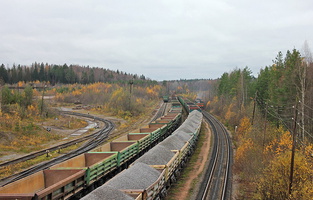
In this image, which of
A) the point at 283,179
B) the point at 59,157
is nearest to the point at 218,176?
the point at 283,179

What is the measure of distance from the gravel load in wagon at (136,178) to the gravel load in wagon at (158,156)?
1537 millimetres

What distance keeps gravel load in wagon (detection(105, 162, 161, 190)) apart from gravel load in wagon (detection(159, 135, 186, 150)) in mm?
5747

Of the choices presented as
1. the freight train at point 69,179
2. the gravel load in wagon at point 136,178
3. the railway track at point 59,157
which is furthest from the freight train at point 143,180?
the railway track at point 59,157

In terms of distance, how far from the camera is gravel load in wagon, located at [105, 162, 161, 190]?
1132 cm

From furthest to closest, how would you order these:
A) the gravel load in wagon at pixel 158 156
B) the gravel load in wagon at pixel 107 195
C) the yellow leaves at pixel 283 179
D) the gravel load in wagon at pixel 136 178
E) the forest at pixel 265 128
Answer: the gravel load in wagon at pixel 158 156, the forest at pixel 265 128, the yellow leaves at pixel 283 179, the gravel load in wagon at pixel 136 178, the gravel load in wagon at pixel 107 195

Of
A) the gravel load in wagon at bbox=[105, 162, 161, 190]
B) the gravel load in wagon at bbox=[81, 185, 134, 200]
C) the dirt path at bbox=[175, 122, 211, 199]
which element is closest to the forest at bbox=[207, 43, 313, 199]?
the dirt path at bbox=[175, 122, 211, 199]

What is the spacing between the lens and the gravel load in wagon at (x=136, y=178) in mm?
11320

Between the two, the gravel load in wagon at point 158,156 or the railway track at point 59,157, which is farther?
the railway track at point 59,157

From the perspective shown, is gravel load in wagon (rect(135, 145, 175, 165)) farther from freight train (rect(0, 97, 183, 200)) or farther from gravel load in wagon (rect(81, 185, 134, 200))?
gravel load in wagon (rect(81, 185, 134, 200))

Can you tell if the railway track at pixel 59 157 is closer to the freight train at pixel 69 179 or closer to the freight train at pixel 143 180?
the freight train at pixel 69 179

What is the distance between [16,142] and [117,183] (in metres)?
23.8

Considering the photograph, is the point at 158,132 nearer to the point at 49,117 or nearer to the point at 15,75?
the point at 49,117

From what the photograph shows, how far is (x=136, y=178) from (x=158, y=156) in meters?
4.53

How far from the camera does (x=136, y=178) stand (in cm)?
1224
